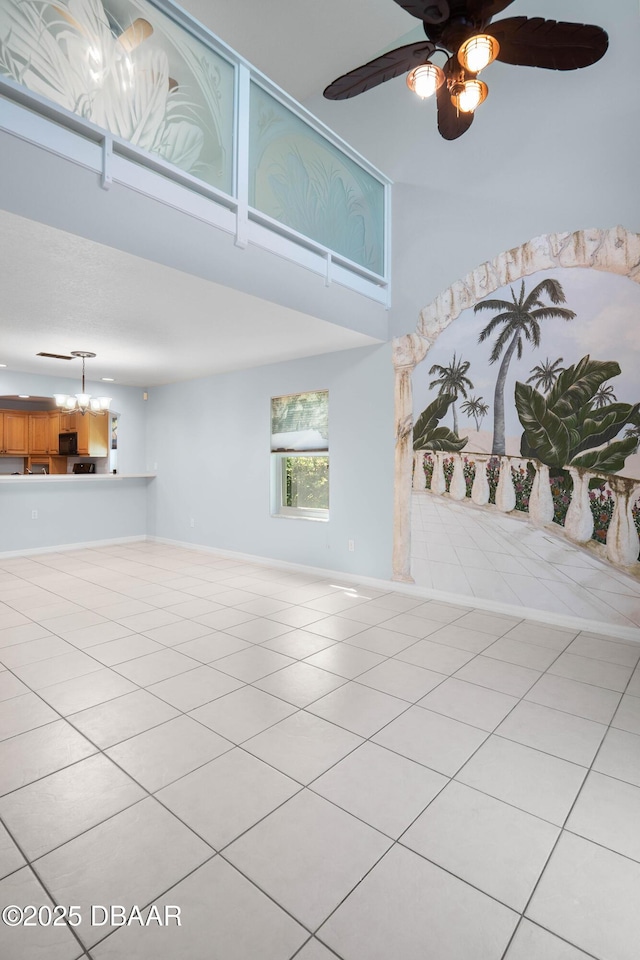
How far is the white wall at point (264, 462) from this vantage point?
4.80 m

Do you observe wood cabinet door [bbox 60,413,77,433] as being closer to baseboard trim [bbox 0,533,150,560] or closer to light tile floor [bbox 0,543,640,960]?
baseboard trim [bbox 0,533,150,560]

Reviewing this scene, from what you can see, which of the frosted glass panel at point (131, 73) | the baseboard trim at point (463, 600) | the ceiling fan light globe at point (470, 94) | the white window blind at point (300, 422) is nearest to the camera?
the ceiling fan light globe at point (470, 94)

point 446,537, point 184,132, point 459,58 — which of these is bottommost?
point 446,537

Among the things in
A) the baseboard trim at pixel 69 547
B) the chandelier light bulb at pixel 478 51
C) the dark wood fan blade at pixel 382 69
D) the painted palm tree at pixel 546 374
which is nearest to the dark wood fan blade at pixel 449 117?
the dark wood fan blade at pixel 382 69

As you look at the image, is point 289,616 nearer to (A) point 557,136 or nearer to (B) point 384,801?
(B) point 384,801

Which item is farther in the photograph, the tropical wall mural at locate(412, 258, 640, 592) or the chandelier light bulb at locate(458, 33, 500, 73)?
the tropical wall mural at locate(412, 258, 640, 592)

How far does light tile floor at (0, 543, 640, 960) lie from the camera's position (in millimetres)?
1298

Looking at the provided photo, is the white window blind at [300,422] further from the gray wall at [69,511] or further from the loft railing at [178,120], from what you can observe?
the gray wall at [69,511]

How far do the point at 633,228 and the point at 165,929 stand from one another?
441 centimetres

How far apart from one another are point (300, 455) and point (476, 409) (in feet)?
6.77

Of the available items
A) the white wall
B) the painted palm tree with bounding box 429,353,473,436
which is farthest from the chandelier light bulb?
the white wall

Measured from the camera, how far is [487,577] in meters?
4.12

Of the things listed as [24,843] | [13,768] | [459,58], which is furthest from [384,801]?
[459,58]

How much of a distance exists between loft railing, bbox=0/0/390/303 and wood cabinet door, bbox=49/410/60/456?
23.1ft
